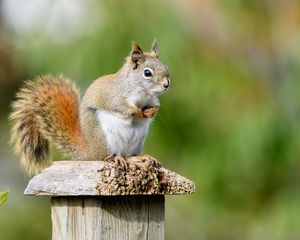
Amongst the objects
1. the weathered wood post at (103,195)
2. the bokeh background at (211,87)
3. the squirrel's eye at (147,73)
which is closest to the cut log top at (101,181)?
the weathered wood post at (103,195)

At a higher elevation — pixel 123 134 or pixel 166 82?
pixel 166 82

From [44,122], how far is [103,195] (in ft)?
2.47

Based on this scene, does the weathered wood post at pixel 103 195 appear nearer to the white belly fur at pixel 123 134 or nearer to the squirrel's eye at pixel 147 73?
the white belly fur at pixel 123 134

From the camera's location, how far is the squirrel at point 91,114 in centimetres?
305

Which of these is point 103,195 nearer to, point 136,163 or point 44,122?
point 136,163

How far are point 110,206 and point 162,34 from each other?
4751mm

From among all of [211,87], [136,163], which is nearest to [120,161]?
[136,163]

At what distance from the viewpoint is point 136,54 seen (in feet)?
10.7

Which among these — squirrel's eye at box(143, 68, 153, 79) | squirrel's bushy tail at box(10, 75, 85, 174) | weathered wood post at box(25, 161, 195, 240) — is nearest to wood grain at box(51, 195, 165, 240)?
weathered wood post at box(25, 161, 195, 240)

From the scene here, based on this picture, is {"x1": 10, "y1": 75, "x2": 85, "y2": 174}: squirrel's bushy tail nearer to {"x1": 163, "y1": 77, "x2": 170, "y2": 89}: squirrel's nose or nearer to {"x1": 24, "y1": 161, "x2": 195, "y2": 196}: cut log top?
{"x1": 163, "y1": 77, "x2": 170, "y2": 89}: squirrel's nose

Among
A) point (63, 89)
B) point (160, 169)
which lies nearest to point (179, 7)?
point (63, 89)

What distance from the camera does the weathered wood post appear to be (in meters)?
2.53

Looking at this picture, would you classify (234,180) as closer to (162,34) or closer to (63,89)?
(162,34)

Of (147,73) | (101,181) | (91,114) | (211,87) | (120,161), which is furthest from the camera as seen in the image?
(211,87)
